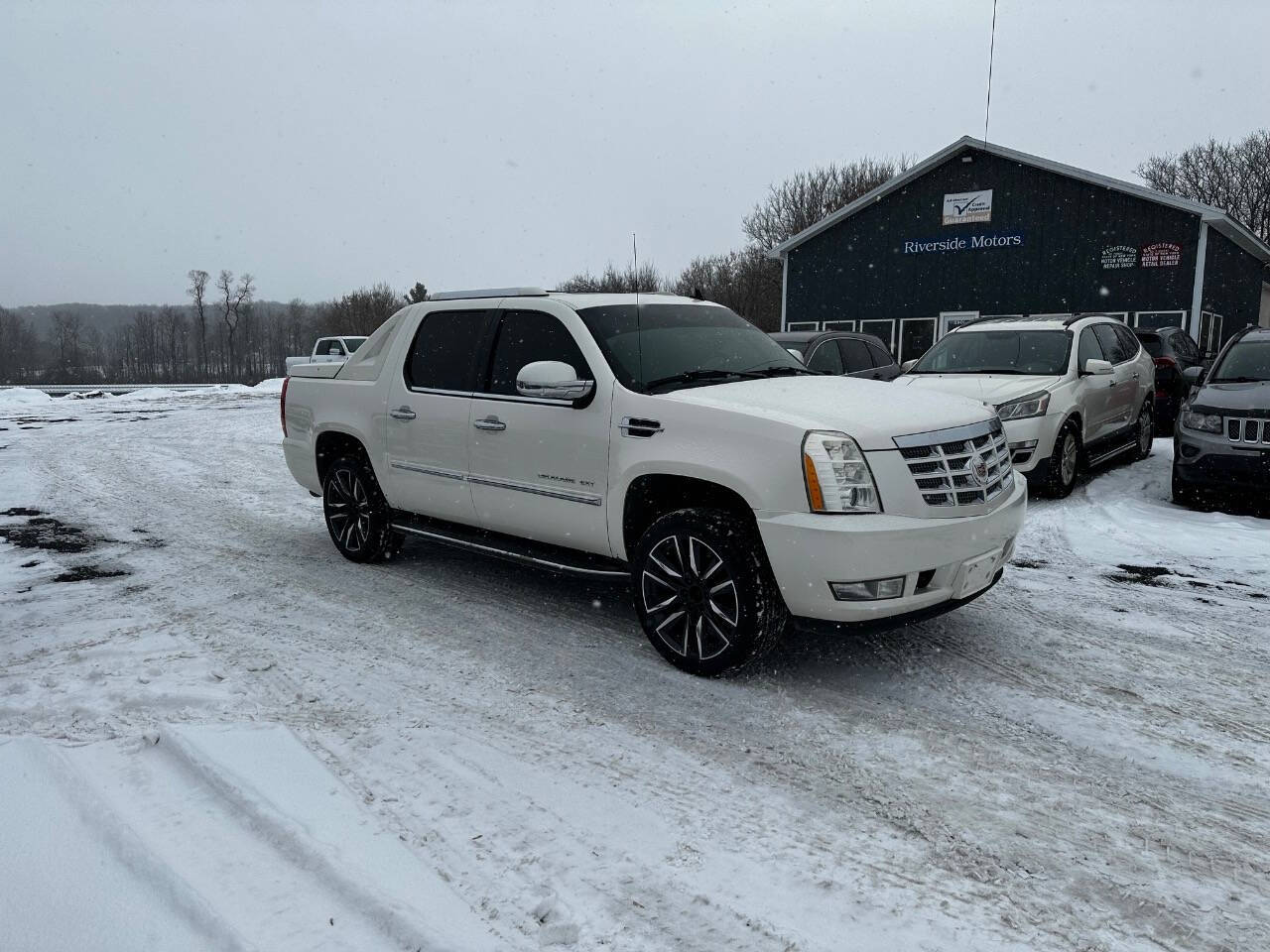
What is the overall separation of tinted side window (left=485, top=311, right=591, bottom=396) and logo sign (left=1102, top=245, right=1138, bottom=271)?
69.2 feet

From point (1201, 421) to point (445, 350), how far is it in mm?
6681

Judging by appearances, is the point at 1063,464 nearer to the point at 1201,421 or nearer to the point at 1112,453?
the point at 1201,421

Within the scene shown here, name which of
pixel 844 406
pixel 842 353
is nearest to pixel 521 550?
pixel 844 406

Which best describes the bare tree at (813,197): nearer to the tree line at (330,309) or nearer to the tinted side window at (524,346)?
the tree line at (330,309)

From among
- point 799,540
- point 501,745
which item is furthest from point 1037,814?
point 501,745

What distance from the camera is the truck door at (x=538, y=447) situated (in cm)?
454

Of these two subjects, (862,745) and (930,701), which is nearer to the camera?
(862,745)

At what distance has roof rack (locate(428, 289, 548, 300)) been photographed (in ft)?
17.4

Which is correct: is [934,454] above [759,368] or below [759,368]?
below

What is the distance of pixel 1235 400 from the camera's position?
7.68 m

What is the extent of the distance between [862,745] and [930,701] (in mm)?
588

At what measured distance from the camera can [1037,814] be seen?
2980 millimetres

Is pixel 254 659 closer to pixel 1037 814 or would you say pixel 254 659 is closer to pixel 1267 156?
pixel 1037 814

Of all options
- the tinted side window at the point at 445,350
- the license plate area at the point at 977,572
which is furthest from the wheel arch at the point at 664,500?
the tinted side window at the point at 445,350
